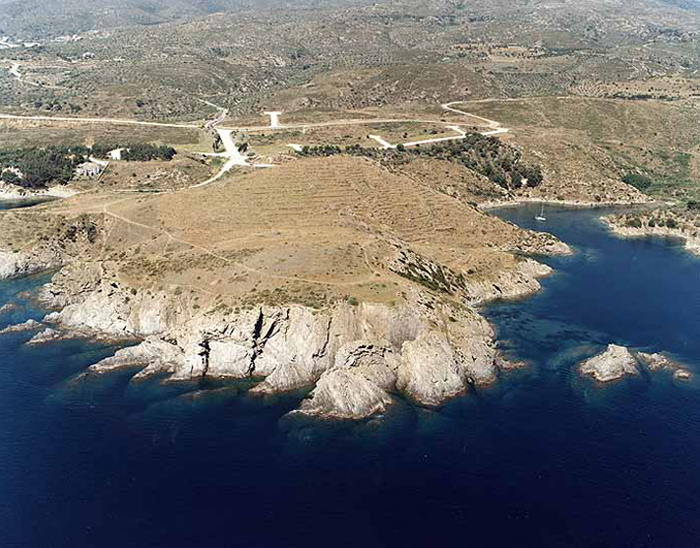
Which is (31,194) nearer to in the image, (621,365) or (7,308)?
(7,308)

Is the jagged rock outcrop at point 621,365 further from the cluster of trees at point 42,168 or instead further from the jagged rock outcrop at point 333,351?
the cluster of trees at point 42,168

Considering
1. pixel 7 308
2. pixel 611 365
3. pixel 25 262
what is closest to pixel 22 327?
pixel 7 308

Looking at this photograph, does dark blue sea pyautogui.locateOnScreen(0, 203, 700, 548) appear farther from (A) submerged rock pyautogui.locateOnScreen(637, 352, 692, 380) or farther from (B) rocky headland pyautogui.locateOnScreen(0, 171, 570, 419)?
(B) rocky headland pyautogui.locateOnScreen(0, 171, 570, 419)

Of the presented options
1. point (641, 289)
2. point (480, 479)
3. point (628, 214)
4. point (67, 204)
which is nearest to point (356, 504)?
point (480, 479)

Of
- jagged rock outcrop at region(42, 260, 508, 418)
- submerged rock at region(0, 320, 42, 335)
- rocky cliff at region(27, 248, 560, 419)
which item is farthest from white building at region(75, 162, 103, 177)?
jagged rock outcrop at region(42, 260, 508, 418)

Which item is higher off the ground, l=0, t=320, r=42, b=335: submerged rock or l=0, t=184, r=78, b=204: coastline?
l=0, t=184, r=78, b=204: coastline

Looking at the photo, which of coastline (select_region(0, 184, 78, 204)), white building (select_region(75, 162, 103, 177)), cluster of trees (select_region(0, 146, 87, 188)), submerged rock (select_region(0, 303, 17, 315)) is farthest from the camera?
white building (select_region(75, 162, 103, 177))
